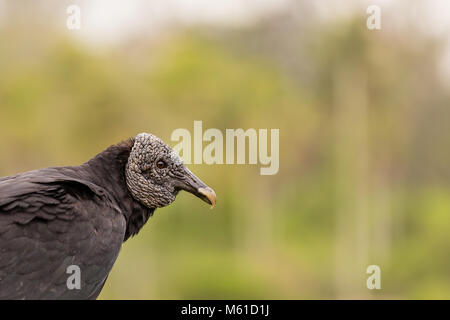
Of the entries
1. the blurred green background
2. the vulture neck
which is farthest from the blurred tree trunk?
the vulture neck

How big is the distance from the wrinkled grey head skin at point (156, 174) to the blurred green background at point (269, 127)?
9456 millimetres

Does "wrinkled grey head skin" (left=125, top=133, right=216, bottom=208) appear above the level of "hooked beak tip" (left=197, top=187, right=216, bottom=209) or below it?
above

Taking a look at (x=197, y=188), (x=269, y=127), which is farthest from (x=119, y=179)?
(x=269, y=127)

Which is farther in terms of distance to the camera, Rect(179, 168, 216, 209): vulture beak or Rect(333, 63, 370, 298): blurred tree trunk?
Rect(333, 63, 370, 298): blurred tree trunk

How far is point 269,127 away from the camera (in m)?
19.2

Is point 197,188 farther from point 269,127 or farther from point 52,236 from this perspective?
point 269,127

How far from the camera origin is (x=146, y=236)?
58.9 ft

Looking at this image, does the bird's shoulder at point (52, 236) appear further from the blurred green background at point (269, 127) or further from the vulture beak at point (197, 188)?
the blurred green background at point (269, 127)

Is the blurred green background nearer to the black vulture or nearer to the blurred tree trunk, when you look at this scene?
the blurred tree trunk

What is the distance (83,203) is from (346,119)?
15746 mm

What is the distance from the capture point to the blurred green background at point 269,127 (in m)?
14.9

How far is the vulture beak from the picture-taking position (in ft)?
12.4

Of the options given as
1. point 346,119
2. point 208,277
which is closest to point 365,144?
point 346,119

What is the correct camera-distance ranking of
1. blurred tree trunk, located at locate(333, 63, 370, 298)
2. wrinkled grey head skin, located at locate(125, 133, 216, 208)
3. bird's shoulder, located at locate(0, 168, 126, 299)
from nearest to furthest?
bird's shoulder, located at locate(0, 168, 126, 299) → wrinkled grey head skin, located at locate(125, 133, 216, 208) → blurred tree trunk, located at locate(333, 63, 370, 298)
